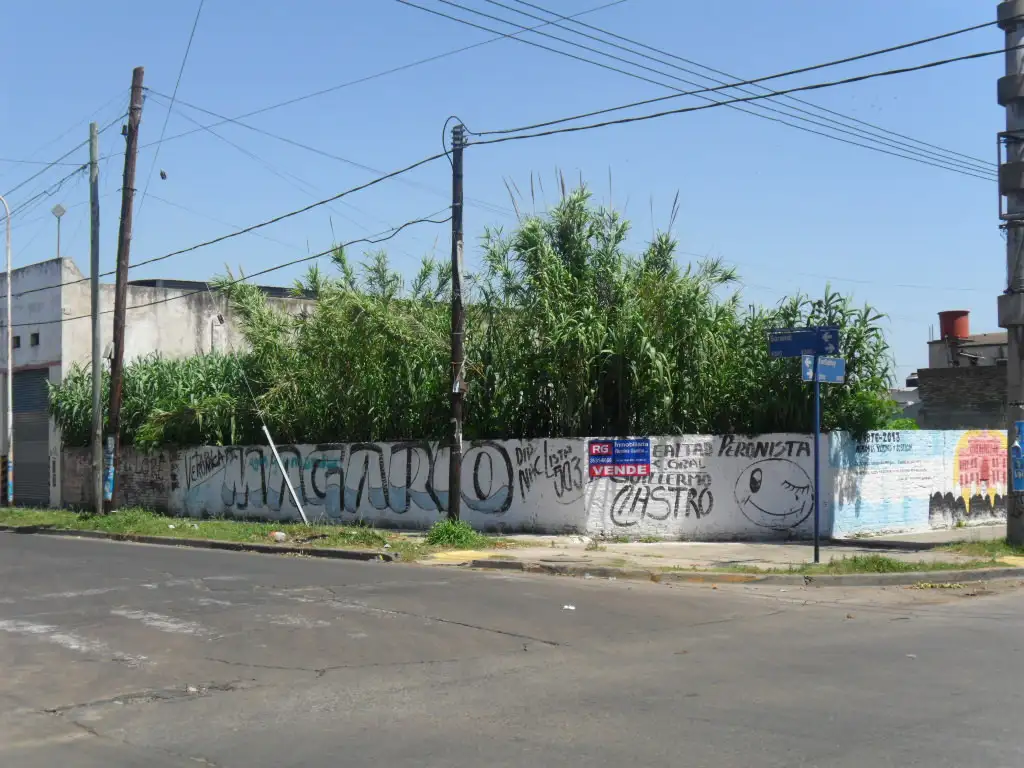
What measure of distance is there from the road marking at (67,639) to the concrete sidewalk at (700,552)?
23.9 ft

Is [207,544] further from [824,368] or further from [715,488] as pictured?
[824,368]

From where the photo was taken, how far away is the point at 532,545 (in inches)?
740

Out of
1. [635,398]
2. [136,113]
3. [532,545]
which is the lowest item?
[532,545]

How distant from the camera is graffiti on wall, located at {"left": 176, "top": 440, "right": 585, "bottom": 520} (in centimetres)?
2072

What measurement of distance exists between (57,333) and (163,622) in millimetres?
25425

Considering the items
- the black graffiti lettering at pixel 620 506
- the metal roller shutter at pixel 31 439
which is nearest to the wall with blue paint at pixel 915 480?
the black graffiti lettering at pixel 620 506

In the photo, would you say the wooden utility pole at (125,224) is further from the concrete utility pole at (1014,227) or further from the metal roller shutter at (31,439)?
the concrete utility pole at (1014,227)

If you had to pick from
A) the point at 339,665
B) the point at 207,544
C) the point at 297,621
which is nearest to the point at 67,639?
the point at 297,621

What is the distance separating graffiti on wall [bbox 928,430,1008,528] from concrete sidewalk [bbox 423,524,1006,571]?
49.6 inches

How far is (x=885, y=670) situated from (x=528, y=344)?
13781 mm

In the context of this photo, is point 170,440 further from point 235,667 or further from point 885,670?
point 885,670

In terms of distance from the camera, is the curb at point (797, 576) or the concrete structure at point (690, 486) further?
the concrete structure at point (690, 486)

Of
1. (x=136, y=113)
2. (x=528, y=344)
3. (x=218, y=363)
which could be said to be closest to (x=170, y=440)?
(x=218, y=363)

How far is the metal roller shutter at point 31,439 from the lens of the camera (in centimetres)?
3466
